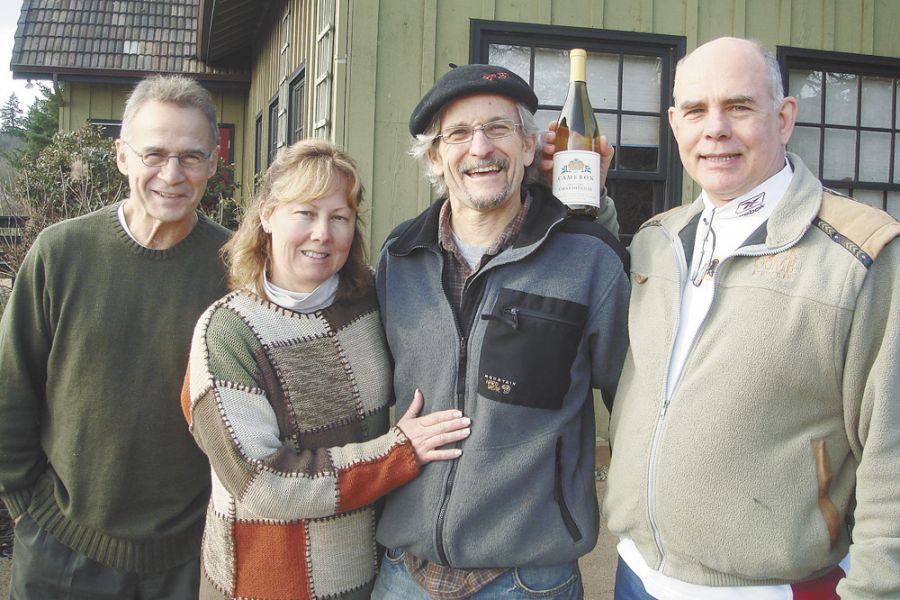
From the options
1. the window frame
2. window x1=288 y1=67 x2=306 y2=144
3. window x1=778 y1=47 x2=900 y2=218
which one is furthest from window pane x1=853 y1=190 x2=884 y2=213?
the window frame

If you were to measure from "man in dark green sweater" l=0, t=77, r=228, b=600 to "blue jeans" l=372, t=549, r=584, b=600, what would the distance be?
0.76 meters

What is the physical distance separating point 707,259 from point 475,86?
0.78 m

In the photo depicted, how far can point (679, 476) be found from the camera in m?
1.74

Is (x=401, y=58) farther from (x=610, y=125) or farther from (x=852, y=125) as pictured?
(x=852, y=125)

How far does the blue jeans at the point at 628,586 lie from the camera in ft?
6.23

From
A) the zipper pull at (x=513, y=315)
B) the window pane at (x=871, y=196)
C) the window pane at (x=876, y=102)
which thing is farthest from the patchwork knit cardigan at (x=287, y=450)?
the window pane at (x=876, y=102)

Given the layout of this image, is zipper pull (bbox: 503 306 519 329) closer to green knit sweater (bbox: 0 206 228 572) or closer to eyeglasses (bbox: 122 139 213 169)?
green knit sweater (bbox: 0 206 228 572)

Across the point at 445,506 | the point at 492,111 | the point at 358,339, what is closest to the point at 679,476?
the point at 445,506

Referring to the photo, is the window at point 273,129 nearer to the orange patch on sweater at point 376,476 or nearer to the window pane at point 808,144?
the window pane at point 808,144

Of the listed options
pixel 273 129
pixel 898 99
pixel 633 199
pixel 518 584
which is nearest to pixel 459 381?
pixel 518 584

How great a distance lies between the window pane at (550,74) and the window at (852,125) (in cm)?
176

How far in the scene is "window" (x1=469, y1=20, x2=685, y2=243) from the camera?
5.16m

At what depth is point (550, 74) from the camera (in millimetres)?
5234

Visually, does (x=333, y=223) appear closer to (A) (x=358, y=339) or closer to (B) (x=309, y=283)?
(B) (x=309, y=283)
